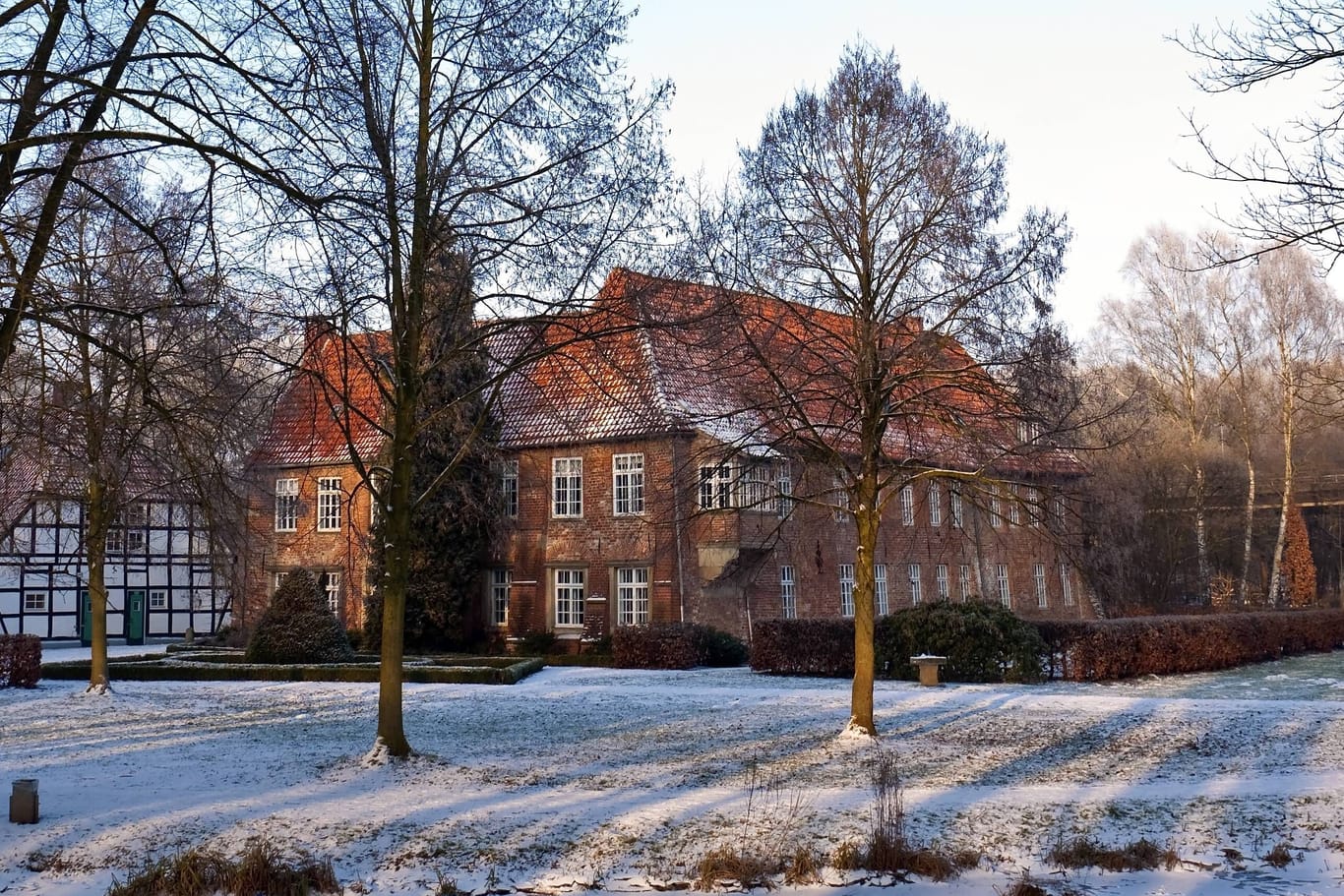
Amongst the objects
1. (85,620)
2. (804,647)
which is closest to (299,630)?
(804,647)

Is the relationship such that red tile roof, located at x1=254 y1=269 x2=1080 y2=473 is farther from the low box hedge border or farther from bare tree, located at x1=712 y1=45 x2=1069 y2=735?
the low box hedge border

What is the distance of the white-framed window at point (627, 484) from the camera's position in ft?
93.3

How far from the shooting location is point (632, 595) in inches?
1114

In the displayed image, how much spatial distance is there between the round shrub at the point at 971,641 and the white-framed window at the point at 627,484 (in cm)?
871

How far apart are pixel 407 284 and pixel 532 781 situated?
5095 millimetres

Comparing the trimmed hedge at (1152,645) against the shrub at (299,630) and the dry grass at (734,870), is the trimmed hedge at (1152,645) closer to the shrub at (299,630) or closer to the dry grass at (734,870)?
the shrub at (299,630)

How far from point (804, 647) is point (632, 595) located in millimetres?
6643

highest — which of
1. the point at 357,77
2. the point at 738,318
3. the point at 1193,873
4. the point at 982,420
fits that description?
the point at 357,77

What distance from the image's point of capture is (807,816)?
31.6ft

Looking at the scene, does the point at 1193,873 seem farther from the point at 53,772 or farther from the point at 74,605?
the point at 74,605

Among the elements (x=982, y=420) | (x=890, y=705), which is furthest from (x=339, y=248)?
(x=890, y=705)

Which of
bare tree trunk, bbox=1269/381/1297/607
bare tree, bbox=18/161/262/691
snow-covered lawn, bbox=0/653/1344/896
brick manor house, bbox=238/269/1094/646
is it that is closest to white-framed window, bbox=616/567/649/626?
brick manor house, bbox=238/269/1094/646

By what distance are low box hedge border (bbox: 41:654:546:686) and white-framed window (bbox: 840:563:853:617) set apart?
966cm

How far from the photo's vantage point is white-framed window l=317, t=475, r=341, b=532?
32656 millimetres
